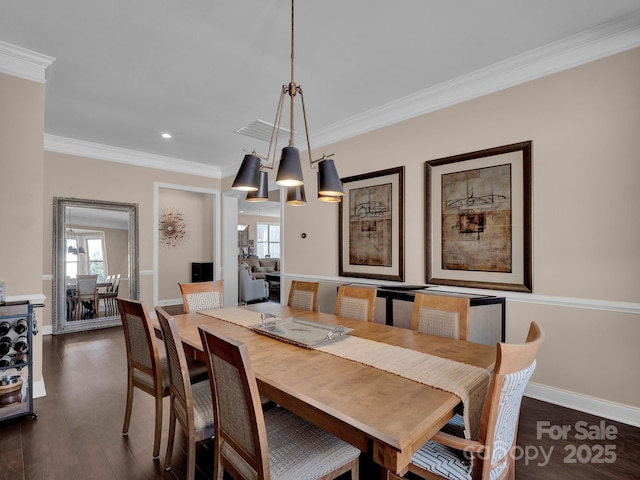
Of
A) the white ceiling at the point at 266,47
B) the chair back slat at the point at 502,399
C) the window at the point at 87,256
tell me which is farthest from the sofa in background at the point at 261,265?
the chair back slat at the point at 502,399

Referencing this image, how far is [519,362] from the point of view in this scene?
1169mm

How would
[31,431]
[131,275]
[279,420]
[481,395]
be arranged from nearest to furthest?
[481,395]
[279,420]
[31,431]
[131,275]

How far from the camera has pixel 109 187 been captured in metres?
5.19

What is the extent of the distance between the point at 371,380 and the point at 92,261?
17.0ft

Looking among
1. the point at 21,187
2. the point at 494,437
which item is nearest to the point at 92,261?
the point at 21,187

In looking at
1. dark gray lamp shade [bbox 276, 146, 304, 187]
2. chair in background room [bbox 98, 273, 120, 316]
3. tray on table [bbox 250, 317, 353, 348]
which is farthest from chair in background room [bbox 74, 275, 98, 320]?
dark gray lamp shade [bbox 276, 146, 304, 187]

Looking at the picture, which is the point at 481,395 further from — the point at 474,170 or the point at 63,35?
the point at 63,35

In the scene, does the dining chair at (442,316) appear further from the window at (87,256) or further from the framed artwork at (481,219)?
the window at (87,256)

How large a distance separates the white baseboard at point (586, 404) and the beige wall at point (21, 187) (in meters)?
4.21

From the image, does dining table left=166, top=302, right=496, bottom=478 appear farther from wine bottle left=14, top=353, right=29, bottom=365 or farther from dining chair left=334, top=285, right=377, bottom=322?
wine bottle left=14, top=353, right=29, bottom=365

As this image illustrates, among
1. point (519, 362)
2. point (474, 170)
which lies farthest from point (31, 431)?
point (474, 170)

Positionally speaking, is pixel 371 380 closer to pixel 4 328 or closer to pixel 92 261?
pixel 4 328

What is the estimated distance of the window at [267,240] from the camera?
12.6m

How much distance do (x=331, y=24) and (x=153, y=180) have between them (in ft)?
14.5
